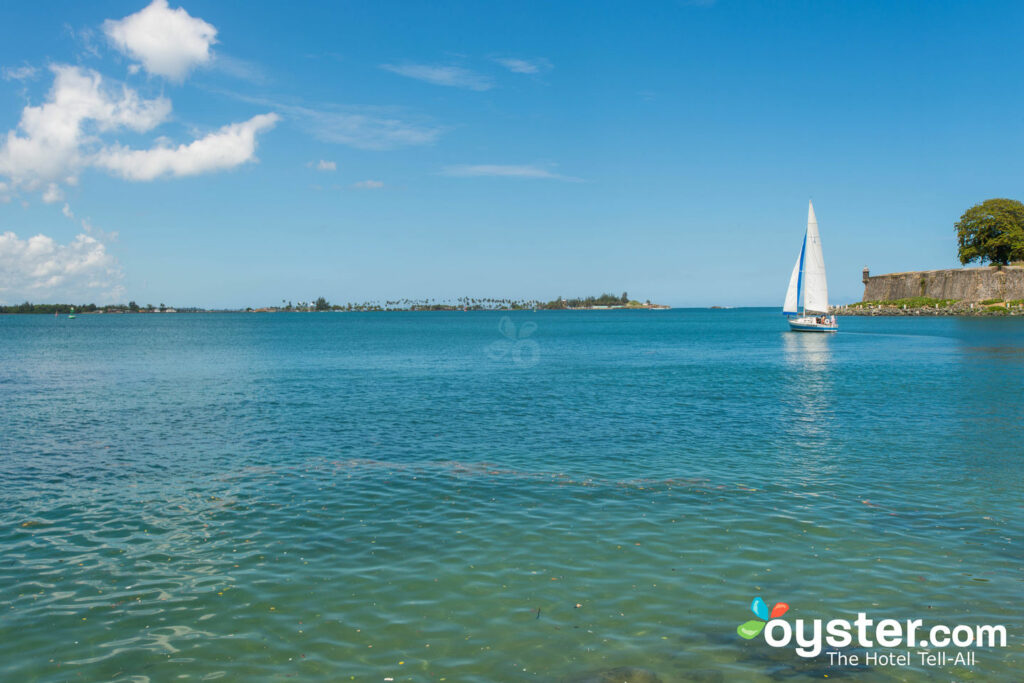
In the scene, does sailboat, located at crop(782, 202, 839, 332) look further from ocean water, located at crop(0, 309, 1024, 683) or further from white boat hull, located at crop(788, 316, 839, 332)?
ocean water, located at crop(0, 309, 1024, 683)

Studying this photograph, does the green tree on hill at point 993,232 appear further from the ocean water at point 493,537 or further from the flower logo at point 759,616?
the flower logo at point 759,616

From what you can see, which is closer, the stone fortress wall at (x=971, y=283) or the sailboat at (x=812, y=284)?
the sailboat at (x=812, y=284)

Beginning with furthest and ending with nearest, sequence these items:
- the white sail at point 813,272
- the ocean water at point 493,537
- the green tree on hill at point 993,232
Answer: the green tree on hill at point 993,232 < the white sail at point 813,272 < the ocean water at point 493,537

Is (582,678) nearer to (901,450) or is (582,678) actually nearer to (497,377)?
(901,450)

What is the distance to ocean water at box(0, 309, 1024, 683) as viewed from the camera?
36.6 feet

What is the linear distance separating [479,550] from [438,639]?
4248 mm

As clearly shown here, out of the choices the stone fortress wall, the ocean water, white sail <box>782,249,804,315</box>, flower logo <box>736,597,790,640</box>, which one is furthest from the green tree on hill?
flower logo <box>736,597,790,640</box>

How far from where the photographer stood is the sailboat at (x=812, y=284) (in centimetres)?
11506

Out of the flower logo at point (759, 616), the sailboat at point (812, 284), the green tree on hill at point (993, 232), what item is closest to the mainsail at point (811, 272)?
the sailboat at point (812, 284)

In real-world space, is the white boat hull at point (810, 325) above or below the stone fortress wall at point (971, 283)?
below

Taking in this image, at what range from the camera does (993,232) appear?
157 meters

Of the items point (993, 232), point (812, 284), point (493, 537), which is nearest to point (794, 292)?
point (812, 284)

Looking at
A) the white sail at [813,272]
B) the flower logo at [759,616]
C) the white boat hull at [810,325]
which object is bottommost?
the flower logo at [759,616]

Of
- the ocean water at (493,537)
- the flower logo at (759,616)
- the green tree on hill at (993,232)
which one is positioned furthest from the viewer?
the green tree on hill at (993,232)
